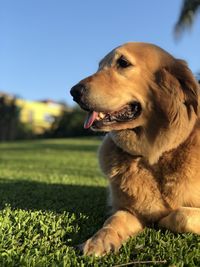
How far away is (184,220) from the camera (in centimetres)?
270

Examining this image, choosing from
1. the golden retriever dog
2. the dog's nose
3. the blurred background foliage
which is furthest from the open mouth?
the blurred background foliage

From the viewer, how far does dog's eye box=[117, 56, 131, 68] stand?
3122mm

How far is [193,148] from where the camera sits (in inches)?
119

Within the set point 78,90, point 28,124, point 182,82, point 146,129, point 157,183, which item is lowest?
point 28,124

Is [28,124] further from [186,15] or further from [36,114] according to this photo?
[186,15]

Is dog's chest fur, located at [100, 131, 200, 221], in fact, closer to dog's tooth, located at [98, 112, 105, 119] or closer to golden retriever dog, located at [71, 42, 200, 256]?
golden retriever dog, located at [71, 42, 200, 256]

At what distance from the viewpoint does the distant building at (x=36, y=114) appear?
35.4 metres

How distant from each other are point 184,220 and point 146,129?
0.75 meters

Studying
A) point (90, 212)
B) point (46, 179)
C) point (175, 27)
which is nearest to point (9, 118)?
point (175, 27)

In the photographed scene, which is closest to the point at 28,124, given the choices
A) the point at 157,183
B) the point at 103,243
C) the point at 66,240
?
the point at 157,183

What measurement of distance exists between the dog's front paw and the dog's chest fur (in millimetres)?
403

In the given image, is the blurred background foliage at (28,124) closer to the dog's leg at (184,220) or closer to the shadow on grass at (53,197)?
the shadow on grass at (53,197)

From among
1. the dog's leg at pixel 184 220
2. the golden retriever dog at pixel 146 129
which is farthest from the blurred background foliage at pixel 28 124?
the dog's leg at pixel 184 220

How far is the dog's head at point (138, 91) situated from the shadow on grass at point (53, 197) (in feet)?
2.82
